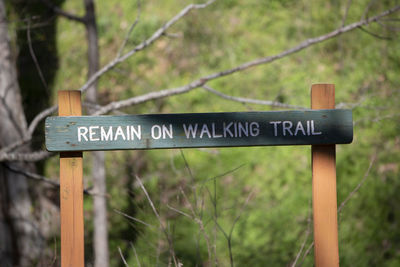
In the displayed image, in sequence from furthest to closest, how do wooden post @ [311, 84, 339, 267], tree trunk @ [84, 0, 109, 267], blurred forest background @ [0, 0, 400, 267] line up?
blurred forest background @ [0, 0, 400, 267] < tree trunk @ [84, 0, 109, 267] < wooden post @ [311, 84, 339, 267]

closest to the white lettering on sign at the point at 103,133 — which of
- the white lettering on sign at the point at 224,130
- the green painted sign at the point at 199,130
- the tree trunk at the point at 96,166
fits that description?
the green painted sign at the point at 199,130

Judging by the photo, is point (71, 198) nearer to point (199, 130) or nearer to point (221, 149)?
point (199, 130)

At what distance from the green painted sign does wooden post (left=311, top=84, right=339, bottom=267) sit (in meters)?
0.06

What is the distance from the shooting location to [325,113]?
2037mm

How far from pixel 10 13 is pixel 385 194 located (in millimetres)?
5507

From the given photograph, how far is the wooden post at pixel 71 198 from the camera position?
6.67ft

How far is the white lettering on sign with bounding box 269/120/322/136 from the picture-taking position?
2037mm

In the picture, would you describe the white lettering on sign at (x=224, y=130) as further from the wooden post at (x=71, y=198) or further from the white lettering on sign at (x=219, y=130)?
the wooden post at (x=71, y=198)

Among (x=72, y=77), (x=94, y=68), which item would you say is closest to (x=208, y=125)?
(x=94, y=68)

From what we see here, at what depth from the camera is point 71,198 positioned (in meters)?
2.05

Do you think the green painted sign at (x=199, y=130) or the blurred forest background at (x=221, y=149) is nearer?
the green painted sign at (x=199, y=130)

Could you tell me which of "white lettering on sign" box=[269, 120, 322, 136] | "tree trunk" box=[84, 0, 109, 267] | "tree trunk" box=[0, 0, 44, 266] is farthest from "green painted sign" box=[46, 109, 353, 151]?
"tree trunk" box=[0, 0, 44, 266]

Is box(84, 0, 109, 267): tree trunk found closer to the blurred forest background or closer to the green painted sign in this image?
the blurred forest background

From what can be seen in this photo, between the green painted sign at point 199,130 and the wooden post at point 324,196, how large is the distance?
0.06 m
